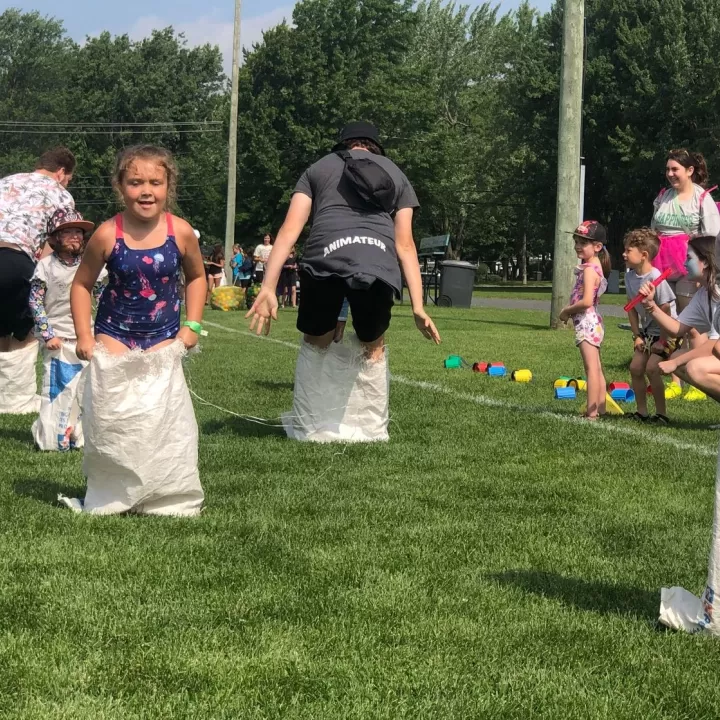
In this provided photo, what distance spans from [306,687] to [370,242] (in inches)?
158

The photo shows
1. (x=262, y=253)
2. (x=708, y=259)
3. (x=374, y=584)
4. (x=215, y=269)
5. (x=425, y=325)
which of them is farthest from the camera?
(x=215, y=269)

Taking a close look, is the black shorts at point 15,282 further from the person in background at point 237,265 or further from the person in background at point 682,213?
the person in background at point 237,265

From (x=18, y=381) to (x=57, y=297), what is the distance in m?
1.65

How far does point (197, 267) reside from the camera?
5.47m

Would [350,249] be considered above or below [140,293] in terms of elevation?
above

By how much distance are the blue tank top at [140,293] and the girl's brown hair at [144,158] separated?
0.15m

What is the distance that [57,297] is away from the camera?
714 cm

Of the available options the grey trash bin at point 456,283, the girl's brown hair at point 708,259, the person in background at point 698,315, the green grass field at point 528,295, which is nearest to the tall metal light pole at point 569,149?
the green grass field at point 528,295

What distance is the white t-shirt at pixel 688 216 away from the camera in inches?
399

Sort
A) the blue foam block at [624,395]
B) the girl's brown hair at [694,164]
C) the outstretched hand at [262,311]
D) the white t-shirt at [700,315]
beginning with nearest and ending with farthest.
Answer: the outstretched hand at [262,311] < the white t-shirt at [700,315] < the blue foam block at [624,395] < the girl's brown hair at [694,164]

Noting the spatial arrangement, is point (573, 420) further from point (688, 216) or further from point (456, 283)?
point (456, 283)

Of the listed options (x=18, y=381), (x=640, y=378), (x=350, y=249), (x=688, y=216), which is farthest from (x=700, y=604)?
(x=688, y=216)

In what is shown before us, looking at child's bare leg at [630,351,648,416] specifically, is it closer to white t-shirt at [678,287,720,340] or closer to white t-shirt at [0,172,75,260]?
white t-shirt at [678,287,720,340]

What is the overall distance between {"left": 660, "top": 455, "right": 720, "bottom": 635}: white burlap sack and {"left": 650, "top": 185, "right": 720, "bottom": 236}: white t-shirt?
702 cm
